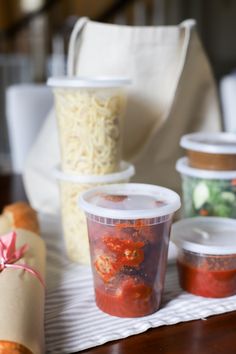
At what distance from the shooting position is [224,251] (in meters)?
0.63

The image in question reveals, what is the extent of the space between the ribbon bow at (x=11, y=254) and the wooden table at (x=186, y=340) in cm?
14

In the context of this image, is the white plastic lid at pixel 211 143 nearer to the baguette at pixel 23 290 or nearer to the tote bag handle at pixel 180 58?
the tote bag handle at pixel 180 58

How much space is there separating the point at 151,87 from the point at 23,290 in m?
0.52

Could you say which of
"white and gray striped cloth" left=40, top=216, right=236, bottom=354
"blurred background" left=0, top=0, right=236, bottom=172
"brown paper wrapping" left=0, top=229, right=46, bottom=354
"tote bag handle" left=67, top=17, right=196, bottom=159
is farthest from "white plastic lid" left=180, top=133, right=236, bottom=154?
"blurred background" left=0, top=0, right=236, bottom=172

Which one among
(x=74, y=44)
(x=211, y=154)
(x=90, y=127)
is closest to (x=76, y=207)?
(x=90, y=127)

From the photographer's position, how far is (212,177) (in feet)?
2.56

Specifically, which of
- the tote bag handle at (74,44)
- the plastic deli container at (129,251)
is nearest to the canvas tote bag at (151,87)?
the tote bag handle at (74,44)

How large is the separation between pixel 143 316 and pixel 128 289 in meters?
0.04

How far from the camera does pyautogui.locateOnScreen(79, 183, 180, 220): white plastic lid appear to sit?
1.89 ft

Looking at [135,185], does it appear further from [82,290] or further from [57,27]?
[57,27]

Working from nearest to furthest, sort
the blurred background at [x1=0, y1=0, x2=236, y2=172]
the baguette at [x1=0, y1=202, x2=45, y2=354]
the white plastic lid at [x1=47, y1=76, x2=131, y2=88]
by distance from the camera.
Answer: the baguette at [x1=0, y1=202, x2=45, y2=354] < the white plastic lid at [x1=47, y1=76, x2=131, y2=88] < the blurred background at [x1=0, y1=0, x2=236, y2=172]

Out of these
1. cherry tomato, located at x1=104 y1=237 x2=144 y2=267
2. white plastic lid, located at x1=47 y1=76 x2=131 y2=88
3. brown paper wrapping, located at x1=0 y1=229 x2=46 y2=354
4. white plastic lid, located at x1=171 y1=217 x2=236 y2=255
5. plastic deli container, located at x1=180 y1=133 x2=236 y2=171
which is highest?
white plastic lid, located at x1=47 y1=76 x2=131 y2=88

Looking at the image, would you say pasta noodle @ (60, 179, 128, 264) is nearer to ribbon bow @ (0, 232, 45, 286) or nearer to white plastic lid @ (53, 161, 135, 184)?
white plastic lid @ (53, 161, 135, 184)

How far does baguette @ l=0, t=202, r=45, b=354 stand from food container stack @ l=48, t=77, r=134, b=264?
0.08 meters
